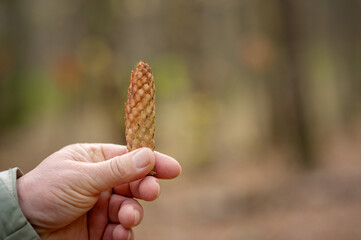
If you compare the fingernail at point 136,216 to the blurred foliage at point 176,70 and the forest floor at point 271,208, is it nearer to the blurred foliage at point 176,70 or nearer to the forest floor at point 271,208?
the forest floor at point 271,208

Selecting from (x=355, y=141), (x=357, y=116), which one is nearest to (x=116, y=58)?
(x=355, y=141)

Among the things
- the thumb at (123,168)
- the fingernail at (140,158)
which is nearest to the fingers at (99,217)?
the thumb at (123,168)

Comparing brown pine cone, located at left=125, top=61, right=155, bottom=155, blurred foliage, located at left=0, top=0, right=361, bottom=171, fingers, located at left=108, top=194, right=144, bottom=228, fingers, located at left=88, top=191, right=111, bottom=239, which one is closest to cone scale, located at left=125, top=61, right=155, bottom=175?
brown pine cone, located at left=125, top=61, right=155, bottom=155

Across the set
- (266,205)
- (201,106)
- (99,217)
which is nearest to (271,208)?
(266,205)

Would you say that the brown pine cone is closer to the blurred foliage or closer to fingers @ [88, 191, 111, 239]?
fingers @ [88, 191, 111, 239]

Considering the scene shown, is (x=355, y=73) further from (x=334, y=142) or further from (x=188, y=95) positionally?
(x=188, y=95)

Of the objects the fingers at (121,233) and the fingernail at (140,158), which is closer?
the fingernail at (140,158)
